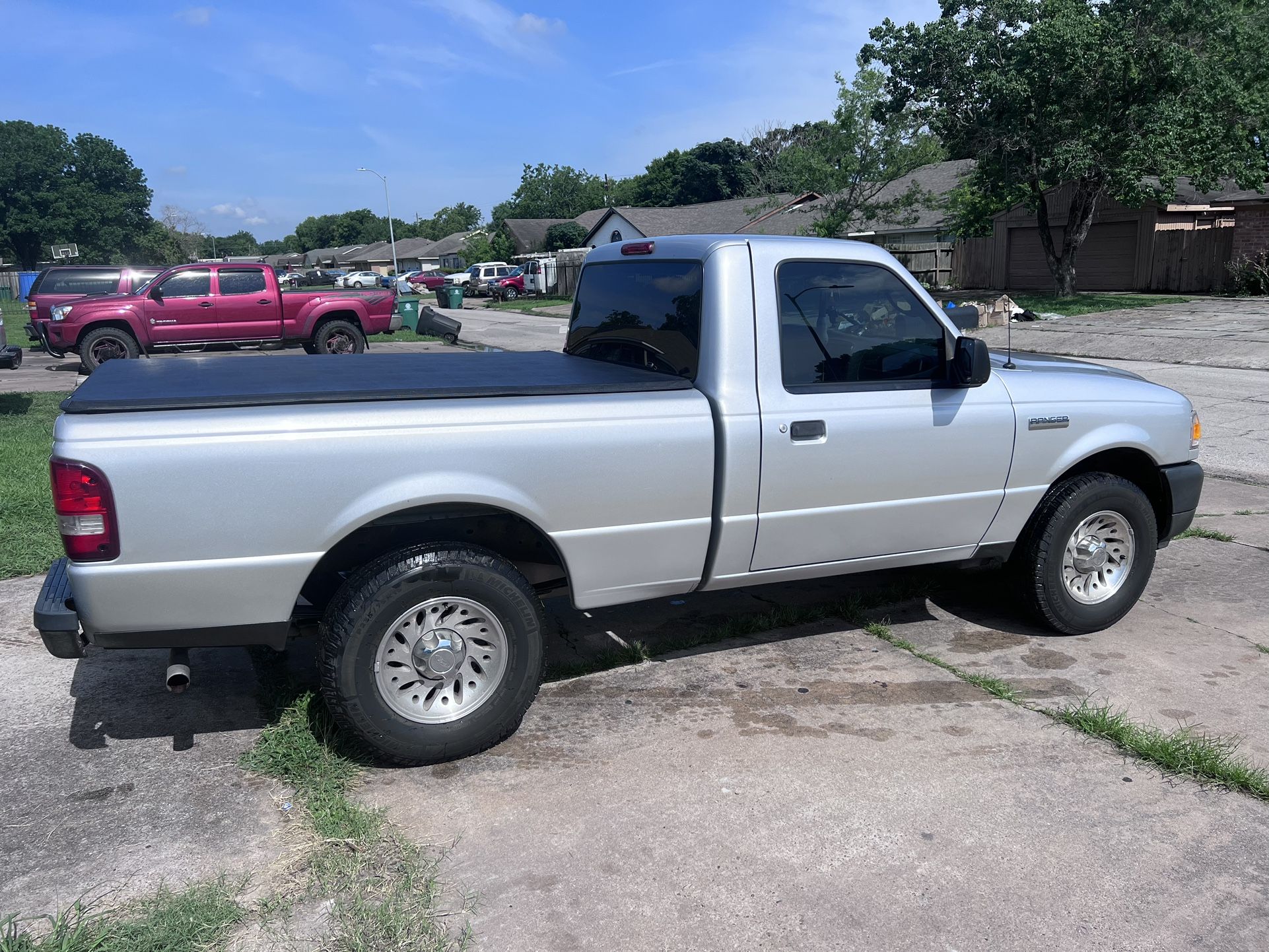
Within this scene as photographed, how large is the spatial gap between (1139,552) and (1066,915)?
2.70 m

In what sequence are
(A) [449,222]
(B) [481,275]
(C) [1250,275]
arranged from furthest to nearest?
(A) [449,222] < (B) [481,275] < (C) [1250,275]

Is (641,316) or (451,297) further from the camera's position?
(451,297)

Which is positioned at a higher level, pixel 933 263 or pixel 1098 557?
pixel 933 263

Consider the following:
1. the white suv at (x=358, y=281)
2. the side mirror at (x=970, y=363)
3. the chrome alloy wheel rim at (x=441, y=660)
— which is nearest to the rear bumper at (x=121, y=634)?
the chrome alloy wheel rim at (x=441, y=660)

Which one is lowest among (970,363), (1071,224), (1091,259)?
(970,363)

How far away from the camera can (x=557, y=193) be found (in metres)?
96.2

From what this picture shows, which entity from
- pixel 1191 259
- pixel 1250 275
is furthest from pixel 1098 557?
pixel 1191 259

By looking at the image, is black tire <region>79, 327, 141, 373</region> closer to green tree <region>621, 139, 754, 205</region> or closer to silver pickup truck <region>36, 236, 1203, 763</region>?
silver pickup truck <region>36, 236, 1203, 763</region>

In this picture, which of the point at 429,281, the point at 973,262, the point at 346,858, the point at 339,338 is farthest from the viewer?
the point at 429,281

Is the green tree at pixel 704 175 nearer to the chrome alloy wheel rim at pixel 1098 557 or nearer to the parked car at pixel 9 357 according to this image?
the parked car at pixel 9 357

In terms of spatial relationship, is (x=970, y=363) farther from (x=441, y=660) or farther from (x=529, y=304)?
(x=529, y=304)

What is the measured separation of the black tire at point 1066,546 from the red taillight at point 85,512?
13.1 ft

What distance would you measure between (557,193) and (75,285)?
264 feet

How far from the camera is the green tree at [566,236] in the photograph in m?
65.9
